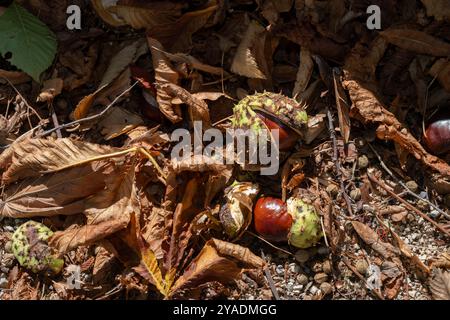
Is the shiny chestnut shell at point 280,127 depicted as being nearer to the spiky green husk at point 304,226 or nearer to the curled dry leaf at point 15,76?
the spiky green husk at point 304,226

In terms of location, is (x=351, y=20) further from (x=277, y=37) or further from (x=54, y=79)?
(x=54, y=79)

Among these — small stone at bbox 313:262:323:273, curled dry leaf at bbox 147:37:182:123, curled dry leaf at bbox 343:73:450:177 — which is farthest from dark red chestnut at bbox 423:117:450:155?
curled dry leaf at bbox 147:37:182:123

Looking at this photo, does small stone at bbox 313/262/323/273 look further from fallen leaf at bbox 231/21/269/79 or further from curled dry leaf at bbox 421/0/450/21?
curled dry leaf at bbox 421/0/450/21

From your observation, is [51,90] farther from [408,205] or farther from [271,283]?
[408,205]

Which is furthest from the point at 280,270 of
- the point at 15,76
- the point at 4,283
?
the point at 15,76


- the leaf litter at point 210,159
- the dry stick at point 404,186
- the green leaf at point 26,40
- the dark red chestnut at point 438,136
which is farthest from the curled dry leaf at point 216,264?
the green leaf at point 26,40

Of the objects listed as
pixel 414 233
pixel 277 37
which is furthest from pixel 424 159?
pixel 277 37
